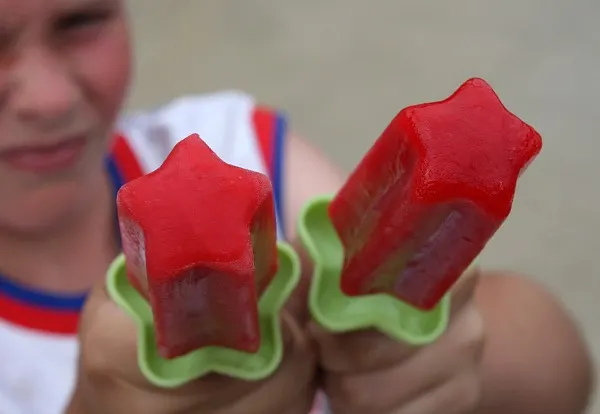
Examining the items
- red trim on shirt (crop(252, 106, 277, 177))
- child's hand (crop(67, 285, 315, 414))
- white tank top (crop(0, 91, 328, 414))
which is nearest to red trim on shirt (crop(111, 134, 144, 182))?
white tank top (crop(0, 91, 328, 414))

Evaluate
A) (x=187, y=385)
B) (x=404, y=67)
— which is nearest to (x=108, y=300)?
(x=187, y=385)

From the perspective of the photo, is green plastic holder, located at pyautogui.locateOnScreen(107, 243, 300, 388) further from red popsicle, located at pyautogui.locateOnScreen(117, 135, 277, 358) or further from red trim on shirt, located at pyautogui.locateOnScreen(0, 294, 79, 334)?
red trim on shirt, located at pyautogui.locateOnScreen(0, 294, 79, 334)

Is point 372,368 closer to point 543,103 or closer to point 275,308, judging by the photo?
point 275,308

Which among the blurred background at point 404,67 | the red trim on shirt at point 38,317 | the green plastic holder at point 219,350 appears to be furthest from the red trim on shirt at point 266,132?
the green plastic holder at point 219,350

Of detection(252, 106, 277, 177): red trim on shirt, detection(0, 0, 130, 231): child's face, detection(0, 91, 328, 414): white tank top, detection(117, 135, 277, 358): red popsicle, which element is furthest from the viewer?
detection(252, 106, 277, 177): red trim on shirt

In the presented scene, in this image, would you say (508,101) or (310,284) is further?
(508,101)

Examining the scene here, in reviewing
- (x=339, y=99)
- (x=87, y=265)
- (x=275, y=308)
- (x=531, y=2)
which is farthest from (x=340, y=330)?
(x=531, y=2)

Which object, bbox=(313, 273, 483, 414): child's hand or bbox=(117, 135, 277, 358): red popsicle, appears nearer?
bbox=(117, 135, 277, 358): red popsicle
